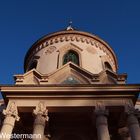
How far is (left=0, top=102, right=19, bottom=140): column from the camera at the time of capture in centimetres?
1469

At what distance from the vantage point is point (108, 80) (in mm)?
19641

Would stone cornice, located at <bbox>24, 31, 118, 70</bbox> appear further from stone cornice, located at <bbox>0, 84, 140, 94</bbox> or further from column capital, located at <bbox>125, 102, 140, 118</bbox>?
column capital, located at <bbox>125, 102, 140, 118</bbox>

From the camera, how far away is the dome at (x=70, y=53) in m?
23.2

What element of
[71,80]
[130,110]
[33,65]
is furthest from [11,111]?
[33,65]

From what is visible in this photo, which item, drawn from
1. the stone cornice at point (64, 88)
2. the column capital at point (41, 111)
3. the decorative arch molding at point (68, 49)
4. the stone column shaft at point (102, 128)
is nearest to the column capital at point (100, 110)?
the stone column shaft at point (102, 128)

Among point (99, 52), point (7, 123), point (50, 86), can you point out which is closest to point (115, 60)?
point (99, 52)

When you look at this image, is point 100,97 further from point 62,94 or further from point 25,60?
point 25,60

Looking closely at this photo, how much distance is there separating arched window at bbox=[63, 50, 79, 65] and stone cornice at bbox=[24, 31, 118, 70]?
1.84 meters

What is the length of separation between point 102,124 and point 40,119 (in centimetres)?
347

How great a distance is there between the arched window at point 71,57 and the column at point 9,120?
8223mm

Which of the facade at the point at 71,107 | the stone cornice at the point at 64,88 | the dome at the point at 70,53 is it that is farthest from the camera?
the dome at the point at 70,53

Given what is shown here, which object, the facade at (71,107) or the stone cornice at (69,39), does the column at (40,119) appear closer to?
the facade at (71,107)

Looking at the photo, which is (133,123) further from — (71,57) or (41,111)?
(71,57)

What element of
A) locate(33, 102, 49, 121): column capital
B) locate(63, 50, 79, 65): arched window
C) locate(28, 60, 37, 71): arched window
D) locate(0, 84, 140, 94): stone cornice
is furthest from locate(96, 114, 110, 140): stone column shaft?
locate(28, 60, 37, 71): arched window
